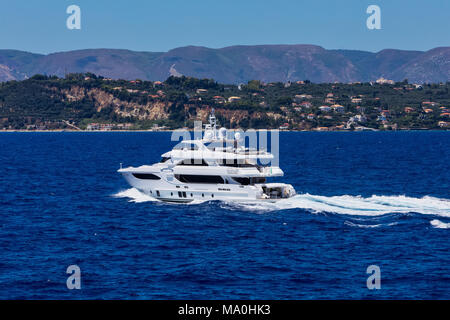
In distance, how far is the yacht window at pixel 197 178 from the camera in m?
49.8

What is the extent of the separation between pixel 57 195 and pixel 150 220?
17.0 m

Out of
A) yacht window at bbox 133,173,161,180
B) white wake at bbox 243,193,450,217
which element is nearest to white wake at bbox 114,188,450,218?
white wake at bbox 243,193,450,217

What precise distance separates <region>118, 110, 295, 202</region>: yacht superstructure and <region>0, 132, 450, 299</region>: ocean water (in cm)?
115

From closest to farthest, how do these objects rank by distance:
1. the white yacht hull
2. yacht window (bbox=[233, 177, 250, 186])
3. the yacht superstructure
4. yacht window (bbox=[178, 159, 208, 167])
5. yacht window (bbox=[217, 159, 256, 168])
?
the white yacht hull
the yacht superstructure
yacht window (bbox=[233, 177, 250, 186])
yacht window (bbox=[217, 159, 256, 168])
yacht window (bbox=[178, 159, 208, 167])

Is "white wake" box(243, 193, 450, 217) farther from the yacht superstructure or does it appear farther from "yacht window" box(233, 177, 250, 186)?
"yacht window" box(233, 177, 250, 186)

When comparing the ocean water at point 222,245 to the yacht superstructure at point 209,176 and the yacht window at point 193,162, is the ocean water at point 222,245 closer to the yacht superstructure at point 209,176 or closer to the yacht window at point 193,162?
the yacht superstructure at point 209,176

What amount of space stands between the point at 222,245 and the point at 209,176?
13.8 metres

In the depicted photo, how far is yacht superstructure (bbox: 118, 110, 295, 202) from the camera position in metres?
49.3

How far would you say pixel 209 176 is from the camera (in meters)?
49.8

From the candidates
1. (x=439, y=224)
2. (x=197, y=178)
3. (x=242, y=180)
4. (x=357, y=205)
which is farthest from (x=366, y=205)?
(x=197, y=178)

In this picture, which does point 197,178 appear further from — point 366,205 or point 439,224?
point 439,224

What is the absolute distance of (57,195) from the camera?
57812mm

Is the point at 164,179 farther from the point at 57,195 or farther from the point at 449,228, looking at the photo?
the point at 449,228

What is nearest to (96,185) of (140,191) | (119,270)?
(140,191)
